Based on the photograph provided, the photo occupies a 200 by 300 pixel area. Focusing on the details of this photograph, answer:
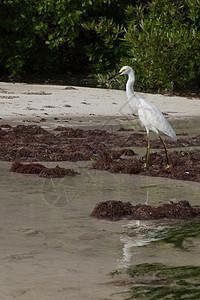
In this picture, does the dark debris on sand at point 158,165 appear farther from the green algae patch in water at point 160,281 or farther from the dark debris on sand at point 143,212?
the green algae patch in water at point 160,281

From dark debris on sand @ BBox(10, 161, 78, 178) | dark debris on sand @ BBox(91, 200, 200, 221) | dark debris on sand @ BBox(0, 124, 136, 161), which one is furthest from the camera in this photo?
dark debris on sand @ BBox(0, 124, 136, 161)

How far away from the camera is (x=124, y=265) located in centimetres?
477

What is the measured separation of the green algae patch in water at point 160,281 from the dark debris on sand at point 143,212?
63.2 inches

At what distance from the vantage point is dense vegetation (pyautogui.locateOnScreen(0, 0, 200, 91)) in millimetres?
22078

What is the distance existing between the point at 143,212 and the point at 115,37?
18.0 meters

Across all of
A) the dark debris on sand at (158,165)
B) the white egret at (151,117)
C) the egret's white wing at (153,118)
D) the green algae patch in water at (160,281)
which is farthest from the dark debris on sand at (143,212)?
the egret's white wing at (153,118)

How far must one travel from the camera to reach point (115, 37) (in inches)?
931

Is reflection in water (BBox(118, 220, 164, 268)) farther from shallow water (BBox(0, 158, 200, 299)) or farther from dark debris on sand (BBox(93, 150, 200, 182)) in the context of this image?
dark debris on sand (BBox(93, 150, 200, 182))

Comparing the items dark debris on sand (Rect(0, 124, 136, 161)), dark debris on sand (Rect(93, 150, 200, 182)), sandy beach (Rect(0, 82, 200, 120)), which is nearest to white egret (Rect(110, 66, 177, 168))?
dark debris on sand (Rect(93, 150, 200, 182))

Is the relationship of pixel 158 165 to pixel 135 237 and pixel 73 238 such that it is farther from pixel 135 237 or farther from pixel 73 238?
pixel 73 238

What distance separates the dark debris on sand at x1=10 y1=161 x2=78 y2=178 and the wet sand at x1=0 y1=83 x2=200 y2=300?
0.14 m

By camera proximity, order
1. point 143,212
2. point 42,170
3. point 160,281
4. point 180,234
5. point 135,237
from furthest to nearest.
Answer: point 42,170, point 143,212, point 180,234, point 135,237, point 160,281

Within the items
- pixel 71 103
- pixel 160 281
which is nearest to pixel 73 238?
pixel 160 281

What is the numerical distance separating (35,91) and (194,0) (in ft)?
23.0
